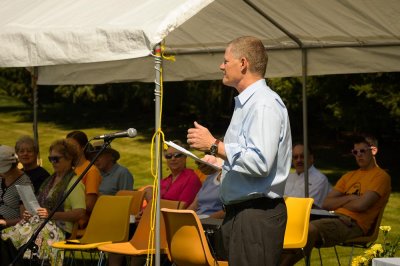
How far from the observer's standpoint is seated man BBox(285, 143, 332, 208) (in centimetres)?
888

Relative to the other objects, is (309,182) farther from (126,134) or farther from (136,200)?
(126,134)

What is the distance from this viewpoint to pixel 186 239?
6.53m

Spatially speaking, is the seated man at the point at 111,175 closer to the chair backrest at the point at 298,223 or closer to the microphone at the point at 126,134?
the chair backrest at the point at 298,223

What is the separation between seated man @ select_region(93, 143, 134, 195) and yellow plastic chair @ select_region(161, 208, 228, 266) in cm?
290

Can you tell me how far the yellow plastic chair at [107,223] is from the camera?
7.96 meters

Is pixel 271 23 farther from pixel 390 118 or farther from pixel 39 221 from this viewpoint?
pixel 390 118

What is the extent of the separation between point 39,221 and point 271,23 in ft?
9.22

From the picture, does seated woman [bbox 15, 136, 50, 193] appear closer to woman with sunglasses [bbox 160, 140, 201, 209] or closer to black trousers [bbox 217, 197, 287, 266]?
woman with sunglasses [bbox 160, 140, 201, 209]

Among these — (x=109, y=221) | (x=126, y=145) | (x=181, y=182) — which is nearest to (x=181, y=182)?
(x=181, y=182)

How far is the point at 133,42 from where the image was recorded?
5.51 m

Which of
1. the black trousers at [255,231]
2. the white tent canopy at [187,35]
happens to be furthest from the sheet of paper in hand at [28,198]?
the black trousers at [255,231]

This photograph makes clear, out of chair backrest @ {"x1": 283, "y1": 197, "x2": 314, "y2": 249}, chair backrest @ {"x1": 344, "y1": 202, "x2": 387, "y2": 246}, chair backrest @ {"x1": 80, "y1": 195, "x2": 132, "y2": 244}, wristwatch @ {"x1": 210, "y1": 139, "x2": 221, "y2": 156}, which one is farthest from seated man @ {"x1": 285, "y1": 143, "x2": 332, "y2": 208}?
wristwatch @ {"x1": 210, "y1": 139, "x2": 221, "y2": 156}

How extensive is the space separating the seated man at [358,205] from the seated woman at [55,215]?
6.53 ft

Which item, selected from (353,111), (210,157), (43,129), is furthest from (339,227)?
(43,129)
